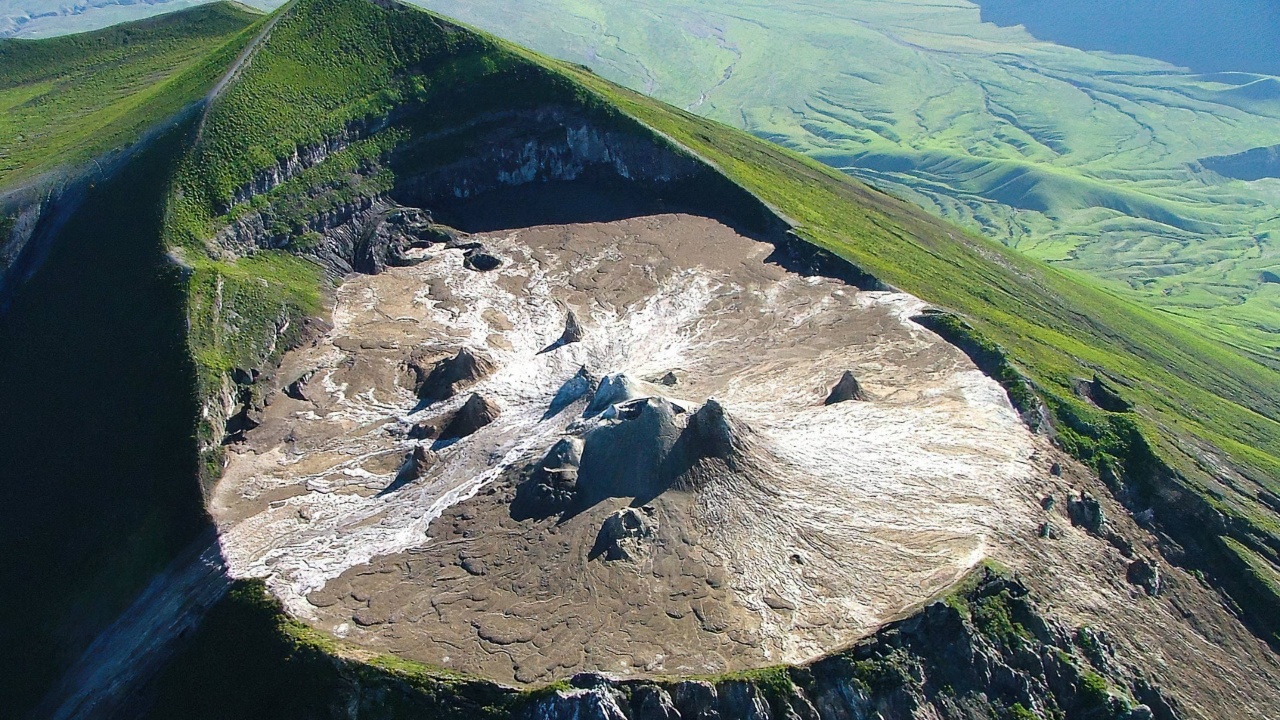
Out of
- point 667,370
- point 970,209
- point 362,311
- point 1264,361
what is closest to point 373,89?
point 362,311

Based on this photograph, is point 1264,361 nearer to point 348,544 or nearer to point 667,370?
point 667,370

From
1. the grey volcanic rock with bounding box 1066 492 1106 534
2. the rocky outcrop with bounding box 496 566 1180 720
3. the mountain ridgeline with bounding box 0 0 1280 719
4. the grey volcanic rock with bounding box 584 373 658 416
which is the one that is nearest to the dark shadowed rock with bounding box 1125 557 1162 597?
the grey volcanic rock with bounding box 1066 492 1106 534

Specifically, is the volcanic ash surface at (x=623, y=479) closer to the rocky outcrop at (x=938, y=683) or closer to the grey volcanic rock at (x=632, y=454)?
the grey volcanic rock at (x=632, y=454)

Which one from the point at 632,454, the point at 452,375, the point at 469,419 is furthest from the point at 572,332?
the point at 632,454

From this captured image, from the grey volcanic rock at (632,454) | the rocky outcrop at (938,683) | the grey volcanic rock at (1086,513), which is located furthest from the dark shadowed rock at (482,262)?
the grey volcanic rock at (1086,513)

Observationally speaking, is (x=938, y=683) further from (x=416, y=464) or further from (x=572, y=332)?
(x=572, y=332)
